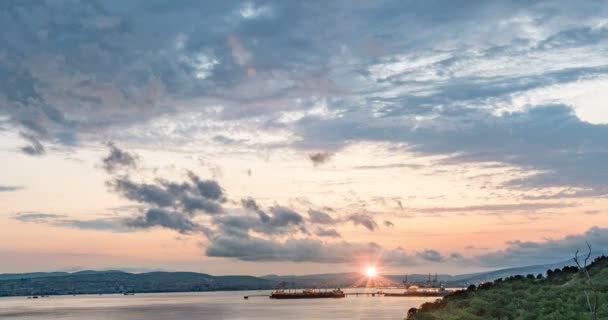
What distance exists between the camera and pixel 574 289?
62688 millimetres

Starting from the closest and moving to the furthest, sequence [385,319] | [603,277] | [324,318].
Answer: [603,277], [385,319], [324,318]

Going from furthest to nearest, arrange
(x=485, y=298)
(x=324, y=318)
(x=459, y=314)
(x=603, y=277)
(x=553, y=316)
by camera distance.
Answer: (x=324, y=318)
(x=485, y=298)
(x=603, y=277)
(x=459, y=314)
(x=553, y=316)

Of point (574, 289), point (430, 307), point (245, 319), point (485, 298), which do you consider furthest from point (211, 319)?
point (574, 289)

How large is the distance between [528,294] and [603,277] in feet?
25.6

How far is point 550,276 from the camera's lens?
3482 inches

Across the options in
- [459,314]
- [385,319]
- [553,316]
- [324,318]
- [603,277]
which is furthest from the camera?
[324,318]

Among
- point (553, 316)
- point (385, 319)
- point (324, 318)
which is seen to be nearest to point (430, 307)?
point (553, 316)

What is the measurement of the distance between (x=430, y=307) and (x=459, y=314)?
1050 inches

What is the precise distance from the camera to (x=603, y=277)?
68.0 metres

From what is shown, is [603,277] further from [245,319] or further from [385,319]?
[245,319]

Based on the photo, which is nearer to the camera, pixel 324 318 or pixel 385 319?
pixel 385 319

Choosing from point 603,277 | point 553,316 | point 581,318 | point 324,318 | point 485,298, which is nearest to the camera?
point 581,318

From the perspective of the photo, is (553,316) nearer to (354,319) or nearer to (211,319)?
(354,319)

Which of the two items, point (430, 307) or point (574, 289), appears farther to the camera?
point (430, 307)
